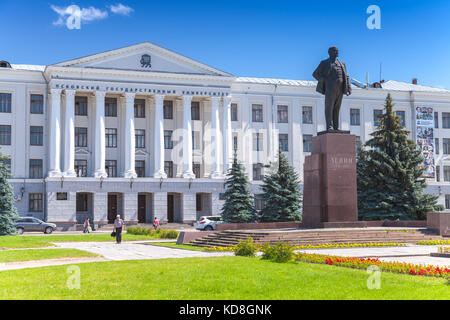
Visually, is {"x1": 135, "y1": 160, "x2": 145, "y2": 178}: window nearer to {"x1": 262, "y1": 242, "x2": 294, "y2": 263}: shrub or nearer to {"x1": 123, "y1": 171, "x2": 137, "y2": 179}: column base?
{"x1": 123, "y1": 171, "x2": 137, "y2": 179}: column base

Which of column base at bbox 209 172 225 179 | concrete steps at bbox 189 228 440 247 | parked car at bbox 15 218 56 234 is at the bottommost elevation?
parked car at bbox 15 218 56 234

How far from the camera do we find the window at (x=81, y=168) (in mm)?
48000

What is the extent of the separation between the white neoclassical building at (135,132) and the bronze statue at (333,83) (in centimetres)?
2623

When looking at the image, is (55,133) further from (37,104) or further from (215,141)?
(215,141)

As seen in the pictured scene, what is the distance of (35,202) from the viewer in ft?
153

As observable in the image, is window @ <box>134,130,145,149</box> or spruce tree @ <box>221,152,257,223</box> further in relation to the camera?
window @ <box>134,130,145,149</box>

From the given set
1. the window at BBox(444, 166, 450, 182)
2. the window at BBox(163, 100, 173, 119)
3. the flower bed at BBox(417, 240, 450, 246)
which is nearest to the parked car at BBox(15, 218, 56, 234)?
the window at BBox(163, 100, 173, 119)

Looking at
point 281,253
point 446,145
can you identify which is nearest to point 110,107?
point 446,145

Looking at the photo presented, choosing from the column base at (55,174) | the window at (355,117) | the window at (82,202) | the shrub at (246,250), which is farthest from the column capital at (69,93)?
the shrub at (246,250)

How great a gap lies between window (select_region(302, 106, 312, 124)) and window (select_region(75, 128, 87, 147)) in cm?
2028

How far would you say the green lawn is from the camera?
8898 mm

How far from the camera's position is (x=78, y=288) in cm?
968

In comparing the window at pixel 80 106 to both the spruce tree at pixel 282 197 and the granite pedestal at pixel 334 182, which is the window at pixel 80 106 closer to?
the spruce tree at pixel 282 197
